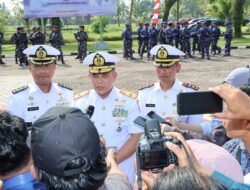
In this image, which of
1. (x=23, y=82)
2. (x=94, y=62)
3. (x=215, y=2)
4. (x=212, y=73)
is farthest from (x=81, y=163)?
(x=215, y=2)

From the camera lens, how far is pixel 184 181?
1.23m

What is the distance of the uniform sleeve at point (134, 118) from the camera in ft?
Result: 11.1

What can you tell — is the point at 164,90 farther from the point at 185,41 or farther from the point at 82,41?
the point at 185,41

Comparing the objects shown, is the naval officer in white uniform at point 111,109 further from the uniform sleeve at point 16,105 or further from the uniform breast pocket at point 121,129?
the uniform sleeve at point 16,105

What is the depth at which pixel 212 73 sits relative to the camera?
12.8 m

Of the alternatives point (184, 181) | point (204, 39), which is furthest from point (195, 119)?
point (204, 39)

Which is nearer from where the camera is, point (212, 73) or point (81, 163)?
point (81, 163)

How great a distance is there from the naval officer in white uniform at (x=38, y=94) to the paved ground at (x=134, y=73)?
582 centimetres

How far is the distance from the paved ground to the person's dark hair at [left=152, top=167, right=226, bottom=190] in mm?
8395

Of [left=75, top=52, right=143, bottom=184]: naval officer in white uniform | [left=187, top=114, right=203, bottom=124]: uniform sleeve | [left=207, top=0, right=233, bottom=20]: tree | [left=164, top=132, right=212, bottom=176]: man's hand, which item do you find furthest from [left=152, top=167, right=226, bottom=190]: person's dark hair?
[left=207, top=0, right=233, bottom=20]: tree

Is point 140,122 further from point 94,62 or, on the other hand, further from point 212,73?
point 212,73

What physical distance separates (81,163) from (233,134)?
0.61 meters

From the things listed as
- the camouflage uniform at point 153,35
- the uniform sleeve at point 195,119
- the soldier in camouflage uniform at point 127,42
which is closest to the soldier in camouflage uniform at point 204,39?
the camouflage uniform at point 153,35

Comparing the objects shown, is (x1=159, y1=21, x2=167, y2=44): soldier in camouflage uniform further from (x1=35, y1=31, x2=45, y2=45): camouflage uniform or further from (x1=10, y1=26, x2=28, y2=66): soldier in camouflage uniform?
(x1=10, y1=26, x2=28, y2=66): soldier in camouflage uniform
